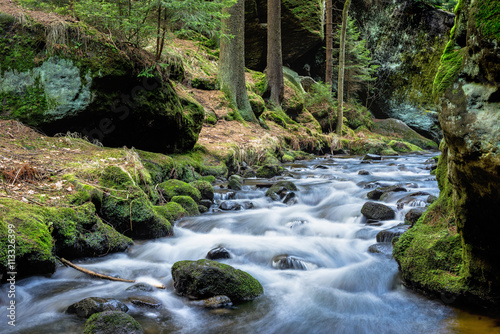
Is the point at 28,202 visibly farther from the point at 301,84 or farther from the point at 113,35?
the point at 301,84

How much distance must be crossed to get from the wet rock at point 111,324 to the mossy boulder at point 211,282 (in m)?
0.78

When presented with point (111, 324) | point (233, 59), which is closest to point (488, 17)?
point (111, 324)

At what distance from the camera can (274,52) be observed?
1661cm

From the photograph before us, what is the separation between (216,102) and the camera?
1298cm

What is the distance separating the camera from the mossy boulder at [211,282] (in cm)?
353

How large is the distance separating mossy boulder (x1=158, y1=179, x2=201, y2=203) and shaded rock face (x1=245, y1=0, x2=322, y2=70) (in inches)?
599

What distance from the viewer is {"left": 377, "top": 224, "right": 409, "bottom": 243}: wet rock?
498cm

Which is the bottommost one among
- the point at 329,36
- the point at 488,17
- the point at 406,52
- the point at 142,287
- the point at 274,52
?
the point at 142,287

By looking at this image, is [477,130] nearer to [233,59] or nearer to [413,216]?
[413,216]

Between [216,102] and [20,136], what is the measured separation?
8.03 m

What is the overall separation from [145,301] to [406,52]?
2576 centimetres

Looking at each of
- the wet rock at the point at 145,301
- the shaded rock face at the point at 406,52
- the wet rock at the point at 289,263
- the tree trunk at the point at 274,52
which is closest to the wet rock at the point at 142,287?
the wet rock at the point at 145,301

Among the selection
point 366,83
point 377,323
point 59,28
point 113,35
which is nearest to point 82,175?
point 59,28

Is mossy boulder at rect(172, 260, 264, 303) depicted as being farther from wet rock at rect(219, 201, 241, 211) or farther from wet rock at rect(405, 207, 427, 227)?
wet rock at rect(219, 201, 241, 211)
